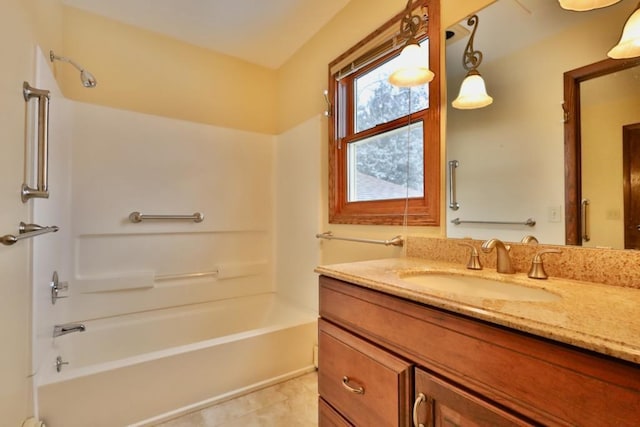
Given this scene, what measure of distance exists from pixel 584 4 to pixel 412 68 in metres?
0.54

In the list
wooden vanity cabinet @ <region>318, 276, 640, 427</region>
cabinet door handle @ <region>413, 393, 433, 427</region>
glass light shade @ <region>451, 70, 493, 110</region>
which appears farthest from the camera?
glass light shade @ <region>451, 70, 493, 110</region>

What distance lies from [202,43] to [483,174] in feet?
7.64

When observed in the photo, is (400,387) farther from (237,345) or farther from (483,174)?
(237,345)

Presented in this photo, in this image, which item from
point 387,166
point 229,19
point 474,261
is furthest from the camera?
point 229,19

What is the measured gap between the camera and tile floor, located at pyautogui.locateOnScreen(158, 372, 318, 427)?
1.47 metres

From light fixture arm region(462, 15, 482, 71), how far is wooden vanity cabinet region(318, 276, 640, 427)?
1.03m

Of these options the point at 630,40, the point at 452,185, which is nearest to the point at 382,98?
the point at 452,185

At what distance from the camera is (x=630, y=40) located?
32.4 inches

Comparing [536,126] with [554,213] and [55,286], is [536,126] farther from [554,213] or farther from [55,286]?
[55,286]

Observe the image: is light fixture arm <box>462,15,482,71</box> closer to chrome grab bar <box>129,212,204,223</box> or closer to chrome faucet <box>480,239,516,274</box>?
chrome faucet <box>480,239,516,274</box>

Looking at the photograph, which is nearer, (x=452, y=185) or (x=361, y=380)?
(x=361, y=380)

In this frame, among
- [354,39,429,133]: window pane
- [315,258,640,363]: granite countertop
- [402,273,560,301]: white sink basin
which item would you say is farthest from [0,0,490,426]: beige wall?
[315,258,640,363]: granite countertop

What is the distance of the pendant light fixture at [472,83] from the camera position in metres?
1.18

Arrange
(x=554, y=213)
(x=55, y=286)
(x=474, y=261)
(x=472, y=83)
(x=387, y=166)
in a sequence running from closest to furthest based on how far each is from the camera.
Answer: (x=554, y=213) → (x=474, y=261) → (x=472, y=83) → (x=55, y=286) → (x=387, y=166)
